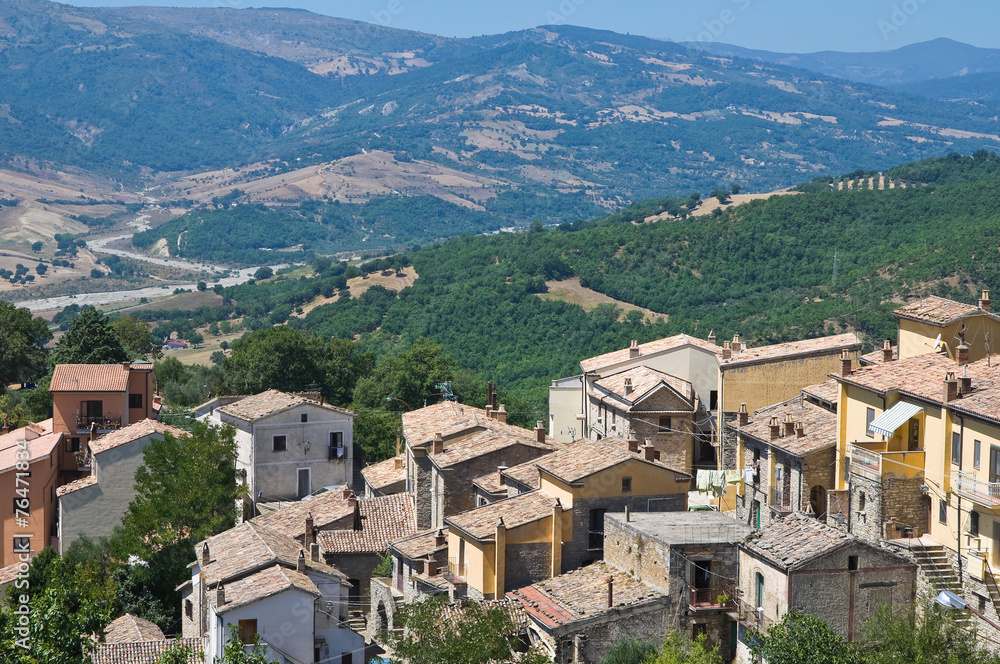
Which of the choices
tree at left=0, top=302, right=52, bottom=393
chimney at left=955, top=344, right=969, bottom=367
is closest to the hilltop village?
chimney at left=955, top=344, right=969, bottom=367

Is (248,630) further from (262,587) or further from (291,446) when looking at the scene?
(291,446)

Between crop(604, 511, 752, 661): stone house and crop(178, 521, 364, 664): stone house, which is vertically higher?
crop(604, 511, 752, 661): stone house

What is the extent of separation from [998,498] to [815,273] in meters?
84.8

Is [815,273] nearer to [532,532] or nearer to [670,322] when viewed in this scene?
[670,322]

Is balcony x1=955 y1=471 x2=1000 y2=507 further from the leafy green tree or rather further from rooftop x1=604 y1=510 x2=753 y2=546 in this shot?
rooftop x1=604 y1=510 x2=753 y2=546

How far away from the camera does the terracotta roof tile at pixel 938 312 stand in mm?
35438

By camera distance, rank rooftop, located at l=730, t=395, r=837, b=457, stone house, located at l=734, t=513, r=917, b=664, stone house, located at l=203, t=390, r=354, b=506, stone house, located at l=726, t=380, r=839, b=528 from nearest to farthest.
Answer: stone house, located at l=734, t=513, r=917, b=664 → stone house, located at l=726, t=380, r=839, b=528 → rooftop, located at l=730, t=395, r=837, b=457 → stone house, located at l=203, t=390, r=354, b=506

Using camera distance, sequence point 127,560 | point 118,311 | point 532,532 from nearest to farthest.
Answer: point 532,532 → point 127,560 → point 118,311

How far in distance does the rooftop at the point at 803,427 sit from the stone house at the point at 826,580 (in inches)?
229

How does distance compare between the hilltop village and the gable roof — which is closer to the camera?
the hilltop village

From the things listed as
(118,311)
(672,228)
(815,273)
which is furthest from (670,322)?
(118,311)

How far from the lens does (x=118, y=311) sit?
182m

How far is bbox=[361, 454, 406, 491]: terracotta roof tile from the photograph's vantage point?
147 ft

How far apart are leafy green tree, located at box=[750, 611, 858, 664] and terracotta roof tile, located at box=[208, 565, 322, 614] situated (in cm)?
1136
